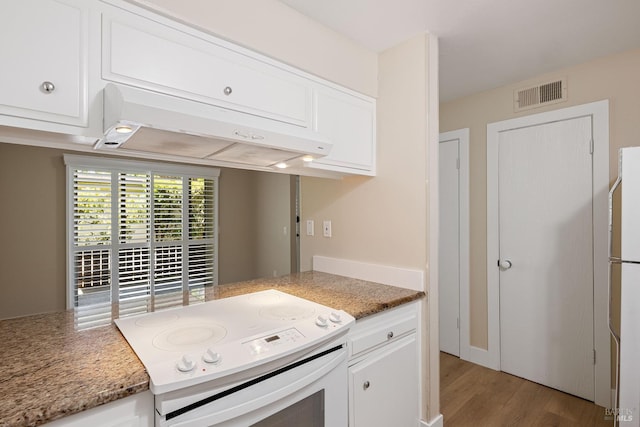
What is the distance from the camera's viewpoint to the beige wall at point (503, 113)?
2150 mm

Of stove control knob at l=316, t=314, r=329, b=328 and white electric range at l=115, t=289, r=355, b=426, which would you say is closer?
white electric range at l=115, t=289, r=355, b=426

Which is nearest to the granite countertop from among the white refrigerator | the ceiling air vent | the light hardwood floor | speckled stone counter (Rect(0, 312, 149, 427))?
speckled stone counter (Rect(0, 312, 149, 427))

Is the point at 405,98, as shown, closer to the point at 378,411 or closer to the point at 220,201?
the point at 220,201

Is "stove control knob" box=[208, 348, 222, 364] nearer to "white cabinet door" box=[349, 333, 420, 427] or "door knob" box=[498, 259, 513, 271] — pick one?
"white cabinet door" box=[349, 333, 420, 427]

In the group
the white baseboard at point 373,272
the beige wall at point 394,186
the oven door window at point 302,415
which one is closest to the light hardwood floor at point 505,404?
the white baseboard at point 373,272

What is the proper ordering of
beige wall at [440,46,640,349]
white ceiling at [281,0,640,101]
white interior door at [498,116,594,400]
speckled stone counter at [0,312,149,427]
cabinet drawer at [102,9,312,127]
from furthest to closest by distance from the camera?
white interior door at [498,116,594,400] < beige wall at [440,46,640,349] < white ceiling at [281,0,640,101] < cabinet drawer at [102,9,312,127] < speckled stone counter at [0,312,149,427]

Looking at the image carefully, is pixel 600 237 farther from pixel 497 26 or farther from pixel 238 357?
pixel 238 357

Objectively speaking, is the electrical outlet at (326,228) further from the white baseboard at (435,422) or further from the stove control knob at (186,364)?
the stove control knob at (186,364)

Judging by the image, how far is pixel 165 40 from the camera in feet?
4.23

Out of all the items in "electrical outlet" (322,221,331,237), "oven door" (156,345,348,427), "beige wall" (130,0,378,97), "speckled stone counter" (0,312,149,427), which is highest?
"beige wall" (130,0,378,97)

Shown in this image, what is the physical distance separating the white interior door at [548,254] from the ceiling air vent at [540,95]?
0.57 ft

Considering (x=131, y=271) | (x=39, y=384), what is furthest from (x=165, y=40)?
(x=39, y=384)

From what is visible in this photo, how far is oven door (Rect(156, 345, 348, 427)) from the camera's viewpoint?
0.97m

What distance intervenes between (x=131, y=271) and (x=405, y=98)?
1750 millimetres
